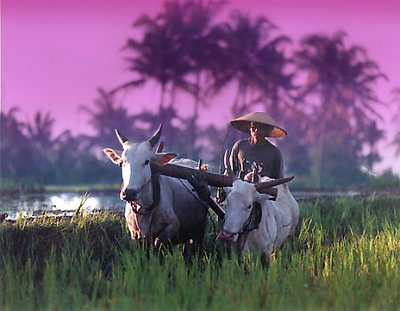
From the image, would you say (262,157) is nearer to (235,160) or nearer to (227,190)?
(235,160)

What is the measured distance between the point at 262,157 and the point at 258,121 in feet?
1.16

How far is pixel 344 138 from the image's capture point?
1214 inches

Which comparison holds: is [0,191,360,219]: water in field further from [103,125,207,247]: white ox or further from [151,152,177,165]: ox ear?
[151,152,177,165]: ox ear

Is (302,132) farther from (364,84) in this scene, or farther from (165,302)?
(165,302)

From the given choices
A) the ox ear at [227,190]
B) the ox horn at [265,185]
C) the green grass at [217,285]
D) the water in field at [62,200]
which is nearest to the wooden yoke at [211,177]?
the ox horn at [265,185]

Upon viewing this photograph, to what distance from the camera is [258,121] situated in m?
7.11

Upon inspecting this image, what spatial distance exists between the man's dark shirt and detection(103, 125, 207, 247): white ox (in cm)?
55

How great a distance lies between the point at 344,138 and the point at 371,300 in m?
26.1

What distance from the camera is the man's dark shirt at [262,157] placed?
23.5ft

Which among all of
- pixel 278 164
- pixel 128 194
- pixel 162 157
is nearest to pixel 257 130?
pixel 278 164

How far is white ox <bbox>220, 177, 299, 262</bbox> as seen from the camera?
5.79 meters

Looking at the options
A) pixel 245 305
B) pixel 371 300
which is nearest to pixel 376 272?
pixel 371 300

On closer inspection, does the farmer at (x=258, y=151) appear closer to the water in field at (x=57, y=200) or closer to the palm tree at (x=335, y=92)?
the water in field at (x=57, y=200)

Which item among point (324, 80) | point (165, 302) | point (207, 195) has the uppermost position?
point (324, 80)
